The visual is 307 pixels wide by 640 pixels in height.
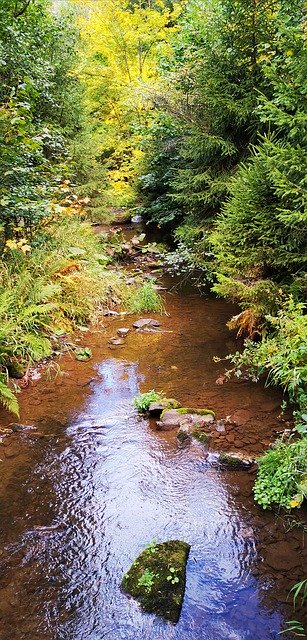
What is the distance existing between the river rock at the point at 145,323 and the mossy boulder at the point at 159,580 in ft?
15.1

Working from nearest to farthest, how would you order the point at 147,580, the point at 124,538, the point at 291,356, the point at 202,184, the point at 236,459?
1. the point at 147,580
2. the point at 124,538
3. the point at 291,356
4. the point at 236,459
5. the point at 202,184

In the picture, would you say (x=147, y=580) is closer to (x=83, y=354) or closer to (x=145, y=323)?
(x=83, y=354)

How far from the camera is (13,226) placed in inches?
284

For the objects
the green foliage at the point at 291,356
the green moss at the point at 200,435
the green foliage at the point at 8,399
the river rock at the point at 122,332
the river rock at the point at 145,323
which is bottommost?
the green moss at the point at 200,435

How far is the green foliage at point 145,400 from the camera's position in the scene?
514cm

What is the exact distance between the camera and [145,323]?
7.58 metres

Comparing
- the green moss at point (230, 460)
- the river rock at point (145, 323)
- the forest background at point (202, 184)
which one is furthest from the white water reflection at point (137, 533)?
the river rock at point (145, 323)

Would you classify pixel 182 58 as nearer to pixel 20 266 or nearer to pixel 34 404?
pixel 20 266

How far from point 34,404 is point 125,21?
1686 centimetres

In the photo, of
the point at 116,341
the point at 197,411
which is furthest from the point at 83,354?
the point at 197,411

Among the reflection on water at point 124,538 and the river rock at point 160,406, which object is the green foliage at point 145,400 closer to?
the river rock at point 160,406

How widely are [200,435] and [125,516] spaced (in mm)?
1246

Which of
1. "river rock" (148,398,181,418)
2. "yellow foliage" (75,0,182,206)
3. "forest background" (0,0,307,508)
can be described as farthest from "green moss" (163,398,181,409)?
"yellow foliage" (75,0,182,206)

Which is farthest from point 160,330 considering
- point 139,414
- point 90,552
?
point 90,552
